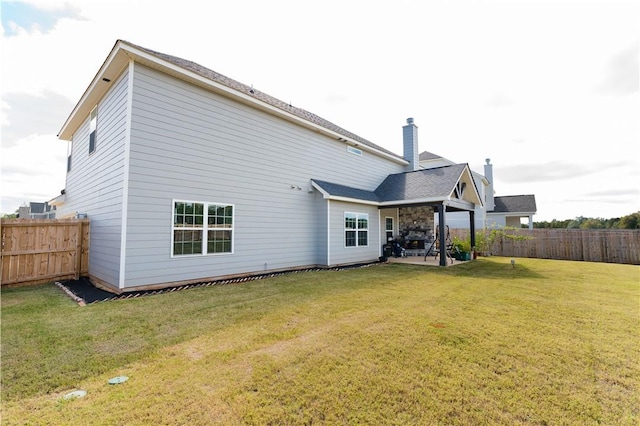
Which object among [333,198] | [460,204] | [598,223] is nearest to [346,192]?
[333,198]

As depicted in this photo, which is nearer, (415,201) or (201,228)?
(201,228)

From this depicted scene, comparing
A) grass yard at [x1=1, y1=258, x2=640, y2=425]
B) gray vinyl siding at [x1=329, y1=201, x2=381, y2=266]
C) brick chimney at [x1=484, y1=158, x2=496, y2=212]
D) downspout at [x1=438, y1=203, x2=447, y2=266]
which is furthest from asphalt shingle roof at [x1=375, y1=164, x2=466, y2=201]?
brick chimney at [x1=484, y1=158, x2=496, y2=212]

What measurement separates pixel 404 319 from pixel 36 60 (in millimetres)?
10754

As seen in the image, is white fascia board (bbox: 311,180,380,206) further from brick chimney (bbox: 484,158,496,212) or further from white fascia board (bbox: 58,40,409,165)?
brick chimney (bbox: 484,158,496,212)

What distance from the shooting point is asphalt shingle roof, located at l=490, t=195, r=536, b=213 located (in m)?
22.5

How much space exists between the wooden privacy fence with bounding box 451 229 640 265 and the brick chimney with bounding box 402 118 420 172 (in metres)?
4.99

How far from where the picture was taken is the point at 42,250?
7246mm

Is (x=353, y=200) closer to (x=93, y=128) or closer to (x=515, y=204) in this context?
(x=93, y=128)

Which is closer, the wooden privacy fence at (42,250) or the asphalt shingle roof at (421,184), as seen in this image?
the wooden privacy fence at (42,250)

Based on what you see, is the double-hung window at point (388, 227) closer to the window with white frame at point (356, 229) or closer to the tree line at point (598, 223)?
the window with white frame at point (356, 229)

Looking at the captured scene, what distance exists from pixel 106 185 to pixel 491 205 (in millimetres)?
25835

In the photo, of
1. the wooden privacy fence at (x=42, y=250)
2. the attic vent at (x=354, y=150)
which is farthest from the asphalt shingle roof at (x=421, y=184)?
the wooden privacy fence at (x=42, y=250)

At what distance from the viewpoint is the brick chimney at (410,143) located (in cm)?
1537

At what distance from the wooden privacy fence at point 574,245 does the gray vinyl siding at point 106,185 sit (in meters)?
16.1
